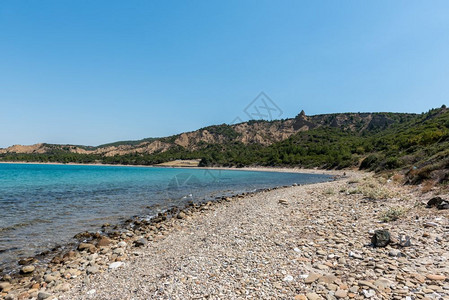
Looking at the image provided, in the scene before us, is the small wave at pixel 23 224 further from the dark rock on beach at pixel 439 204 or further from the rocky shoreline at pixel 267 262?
the dark rock on beach at pixel 439 204

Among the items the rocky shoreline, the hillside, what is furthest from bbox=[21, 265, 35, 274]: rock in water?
the hillside

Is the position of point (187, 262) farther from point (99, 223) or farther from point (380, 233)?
point (99, 223)

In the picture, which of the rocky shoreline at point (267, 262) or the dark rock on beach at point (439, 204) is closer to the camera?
the rocky shoreline at point (267, 262)

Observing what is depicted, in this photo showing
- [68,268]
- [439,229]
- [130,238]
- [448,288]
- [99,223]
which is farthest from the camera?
[99,223]

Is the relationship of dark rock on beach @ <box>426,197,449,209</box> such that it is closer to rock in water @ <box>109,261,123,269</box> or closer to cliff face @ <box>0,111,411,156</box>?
rock in water @ <box>109,261,123,269</box>

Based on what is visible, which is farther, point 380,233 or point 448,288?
point 380,233

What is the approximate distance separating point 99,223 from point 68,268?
593cm

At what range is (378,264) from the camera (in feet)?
16.5

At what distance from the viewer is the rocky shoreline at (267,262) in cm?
447

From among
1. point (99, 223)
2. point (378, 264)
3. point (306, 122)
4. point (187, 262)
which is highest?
point (306, 122)

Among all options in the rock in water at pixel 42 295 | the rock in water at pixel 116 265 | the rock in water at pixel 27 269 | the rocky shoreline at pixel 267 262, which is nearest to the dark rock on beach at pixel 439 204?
the rocky shoreline at pixel 267 262

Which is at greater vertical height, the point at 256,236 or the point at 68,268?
the point at 256,236

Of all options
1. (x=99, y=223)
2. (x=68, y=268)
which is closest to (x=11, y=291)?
(x=68, y=268)

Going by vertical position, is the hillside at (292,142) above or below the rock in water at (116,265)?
above
